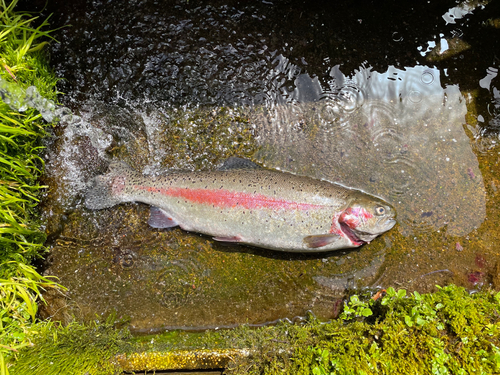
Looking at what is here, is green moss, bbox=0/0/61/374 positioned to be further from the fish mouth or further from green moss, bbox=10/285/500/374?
the fish mouth

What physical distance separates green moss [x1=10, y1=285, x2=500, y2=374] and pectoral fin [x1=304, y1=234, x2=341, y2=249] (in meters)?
0.78

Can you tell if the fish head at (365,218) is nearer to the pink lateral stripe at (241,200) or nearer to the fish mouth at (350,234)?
the fish mouth at (350,234)

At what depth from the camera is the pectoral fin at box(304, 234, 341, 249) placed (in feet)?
10.7

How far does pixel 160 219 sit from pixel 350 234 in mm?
2095

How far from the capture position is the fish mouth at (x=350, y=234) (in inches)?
130

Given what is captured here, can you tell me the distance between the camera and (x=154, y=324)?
373 cm

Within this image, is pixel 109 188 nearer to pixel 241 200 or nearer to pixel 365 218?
pixel 241 200

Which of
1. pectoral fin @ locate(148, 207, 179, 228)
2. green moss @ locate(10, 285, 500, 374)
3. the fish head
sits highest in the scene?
the fish head

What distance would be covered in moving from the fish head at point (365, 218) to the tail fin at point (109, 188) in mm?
2449

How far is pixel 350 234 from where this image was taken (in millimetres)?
3352

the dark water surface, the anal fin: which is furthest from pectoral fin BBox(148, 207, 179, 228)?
the anal fin

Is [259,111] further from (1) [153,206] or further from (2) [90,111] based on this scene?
(2) [90,111]

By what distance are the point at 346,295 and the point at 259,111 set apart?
2407mm

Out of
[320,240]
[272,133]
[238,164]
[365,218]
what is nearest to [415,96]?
[365,218]
